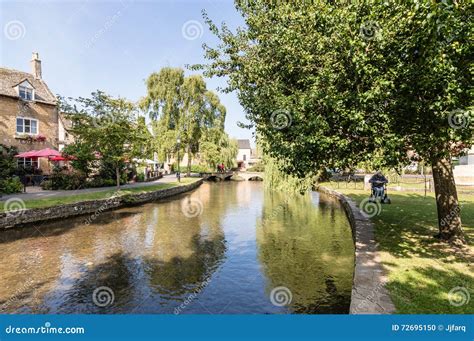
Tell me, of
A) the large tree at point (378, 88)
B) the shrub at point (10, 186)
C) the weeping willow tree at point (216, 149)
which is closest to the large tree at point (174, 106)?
the weeping willow tree at point (216, 149)

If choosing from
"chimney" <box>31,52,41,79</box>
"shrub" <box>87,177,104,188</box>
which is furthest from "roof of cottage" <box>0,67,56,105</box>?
"shrub" <box>87,177,104,188</box>

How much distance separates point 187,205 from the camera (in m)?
23.5

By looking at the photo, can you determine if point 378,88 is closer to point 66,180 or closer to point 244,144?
point 66,180

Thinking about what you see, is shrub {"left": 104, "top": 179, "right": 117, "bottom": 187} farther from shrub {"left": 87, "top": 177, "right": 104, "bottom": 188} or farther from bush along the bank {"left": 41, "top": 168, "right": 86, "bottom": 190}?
bush along the bank {"left": 41, "top": 168, "right": 86, "bottom": 190}

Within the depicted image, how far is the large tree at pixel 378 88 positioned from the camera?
635cm

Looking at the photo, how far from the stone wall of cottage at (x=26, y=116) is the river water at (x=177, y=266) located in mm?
15826

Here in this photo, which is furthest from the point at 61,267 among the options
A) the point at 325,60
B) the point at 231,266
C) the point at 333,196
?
the point at 333,196

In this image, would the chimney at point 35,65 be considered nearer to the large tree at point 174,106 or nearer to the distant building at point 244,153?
the large tree at point 174,106

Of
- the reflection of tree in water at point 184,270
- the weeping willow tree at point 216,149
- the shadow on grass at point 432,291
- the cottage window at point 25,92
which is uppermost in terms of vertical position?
the cottage window at point 25,92

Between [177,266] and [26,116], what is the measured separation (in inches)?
1061

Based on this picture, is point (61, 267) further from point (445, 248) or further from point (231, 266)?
point (445, 248)

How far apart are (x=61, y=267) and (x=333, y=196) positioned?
2300 cm

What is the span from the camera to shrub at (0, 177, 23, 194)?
19.6 m

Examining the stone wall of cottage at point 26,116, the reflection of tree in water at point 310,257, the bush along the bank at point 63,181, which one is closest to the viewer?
the reflection of tree in water at point 310,257
